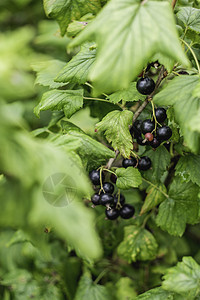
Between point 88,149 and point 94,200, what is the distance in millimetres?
241

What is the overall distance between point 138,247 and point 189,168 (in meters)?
0.54

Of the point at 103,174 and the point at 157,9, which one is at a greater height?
the point at 157,9

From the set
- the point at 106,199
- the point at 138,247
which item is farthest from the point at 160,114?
the point at 138,247

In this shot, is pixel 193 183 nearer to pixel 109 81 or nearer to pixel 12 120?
pixel 109 81

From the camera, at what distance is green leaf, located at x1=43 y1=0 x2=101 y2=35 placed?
1.51 meters

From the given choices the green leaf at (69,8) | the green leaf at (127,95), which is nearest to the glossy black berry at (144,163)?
the green leaf at (127,95)

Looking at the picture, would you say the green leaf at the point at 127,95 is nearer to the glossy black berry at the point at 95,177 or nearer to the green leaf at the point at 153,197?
the glossy black berry at the point at 95,177

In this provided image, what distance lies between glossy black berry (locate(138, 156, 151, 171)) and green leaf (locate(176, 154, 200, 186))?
0.15 m

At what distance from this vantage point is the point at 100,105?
1601mm

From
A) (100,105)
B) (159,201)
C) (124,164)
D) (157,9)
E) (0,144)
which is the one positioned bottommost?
(159,201)

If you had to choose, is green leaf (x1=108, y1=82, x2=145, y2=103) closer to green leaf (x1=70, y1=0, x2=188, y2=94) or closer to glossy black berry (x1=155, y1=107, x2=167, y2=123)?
glossy black berry (x1=155, y1=107, x2=167, y2=123)

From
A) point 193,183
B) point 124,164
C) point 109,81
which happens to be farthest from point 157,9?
point 193,183

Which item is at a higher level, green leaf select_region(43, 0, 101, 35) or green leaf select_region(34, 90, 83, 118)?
green leaf select_region(43, 0, 101, 35)

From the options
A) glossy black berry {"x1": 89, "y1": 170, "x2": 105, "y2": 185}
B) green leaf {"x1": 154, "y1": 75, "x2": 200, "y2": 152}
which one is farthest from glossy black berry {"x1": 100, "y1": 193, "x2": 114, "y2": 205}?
green leaf {"x1": 154, "y1": 75, "x2": 200, "y2": 152}
